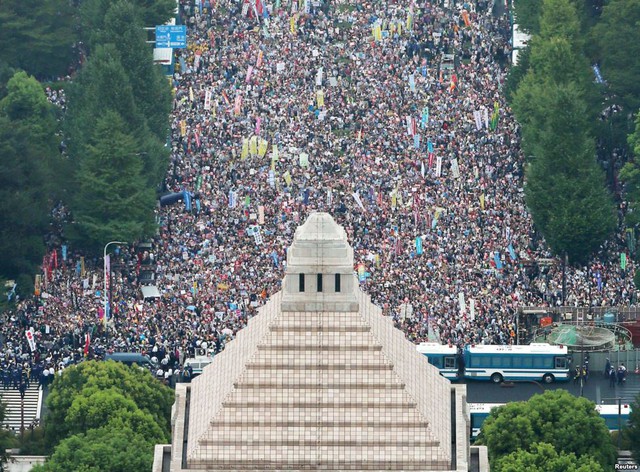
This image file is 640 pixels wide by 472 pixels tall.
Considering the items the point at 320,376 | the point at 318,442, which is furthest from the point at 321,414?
the point at 320,376

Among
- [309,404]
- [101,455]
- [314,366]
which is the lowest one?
[101,455]

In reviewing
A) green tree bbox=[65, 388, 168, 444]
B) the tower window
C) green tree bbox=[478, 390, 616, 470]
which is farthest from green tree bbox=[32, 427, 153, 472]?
the tower window

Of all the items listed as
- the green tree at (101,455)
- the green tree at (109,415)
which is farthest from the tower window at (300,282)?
the green tree at (109,415)

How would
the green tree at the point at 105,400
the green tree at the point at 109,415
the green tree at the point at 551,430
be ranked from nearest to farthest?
1. the green tree at the point at 551,430
2. the green tree at the point at 109,415
3. the green tree at the point at 105,400

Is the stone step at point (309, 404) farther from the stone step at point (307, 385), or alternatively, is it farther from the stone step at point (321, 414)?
the stone step at point (307, 385)

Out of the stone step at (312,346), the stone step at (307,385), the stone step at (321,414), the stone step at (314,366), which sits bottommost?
the stone step at (321,414)

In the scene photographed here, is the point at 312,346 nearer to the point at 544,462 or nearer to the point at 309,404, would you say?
the point at 309,404

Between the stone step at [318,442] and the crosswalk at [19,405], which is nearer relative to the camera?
the stone step at [318,442]
